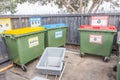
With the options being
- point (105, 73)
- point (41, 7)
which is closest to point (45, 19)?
point (105, 73)

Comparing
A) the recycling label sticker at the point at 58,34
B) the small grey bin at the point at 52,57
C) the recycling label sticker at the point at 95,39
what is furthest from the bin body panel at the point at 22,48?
the recycling label sticker at the point at 95,39

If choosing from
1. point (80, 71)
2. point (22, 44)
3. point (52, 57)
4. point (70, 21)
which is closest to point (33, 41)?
point (22, 44)

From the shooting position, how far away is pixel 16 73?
310cm

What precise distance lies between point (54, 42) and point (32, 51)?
1262 millimetres

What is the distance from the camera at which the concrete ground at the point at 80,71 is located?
2.88 m

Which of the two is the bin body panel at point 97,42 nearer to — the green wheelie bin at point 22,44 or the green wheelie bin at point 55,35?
the green wheelie bin at point 55,35

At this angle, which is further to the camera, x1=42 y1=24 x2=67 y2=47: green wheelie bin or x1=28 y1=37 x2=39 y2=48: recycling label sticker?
x1=42 y1=24 x2=67 y2=47: green wheelie bin

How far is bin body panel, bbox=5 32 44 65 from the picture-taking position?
3001mm

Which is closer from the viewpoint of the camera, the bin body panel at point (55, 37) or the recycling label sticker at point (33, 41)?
the recycling label sticker at point (33, 41)

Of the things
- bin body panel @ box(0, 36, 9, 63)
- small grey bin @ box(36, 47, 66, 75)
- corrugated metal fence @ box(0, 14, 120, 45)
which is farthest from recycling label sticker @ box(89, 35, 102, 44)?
bin body panel @ box(0, 36, 9, 63)

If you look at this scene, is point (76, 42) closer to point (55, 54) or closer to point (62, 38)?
point (62, 38)

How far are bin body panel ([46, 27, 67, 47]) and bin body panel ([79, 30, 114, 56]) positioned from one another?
1067 mm

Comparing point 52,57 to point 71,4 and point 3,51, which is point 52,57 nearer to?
point 3,51

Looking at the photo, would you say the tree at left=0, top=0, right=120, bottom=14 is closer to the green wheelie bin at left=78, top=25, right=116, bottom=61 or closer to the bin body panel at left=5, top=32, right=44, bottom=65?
the green wheelie bin at left=78, top=25, right=116, bottom=61
